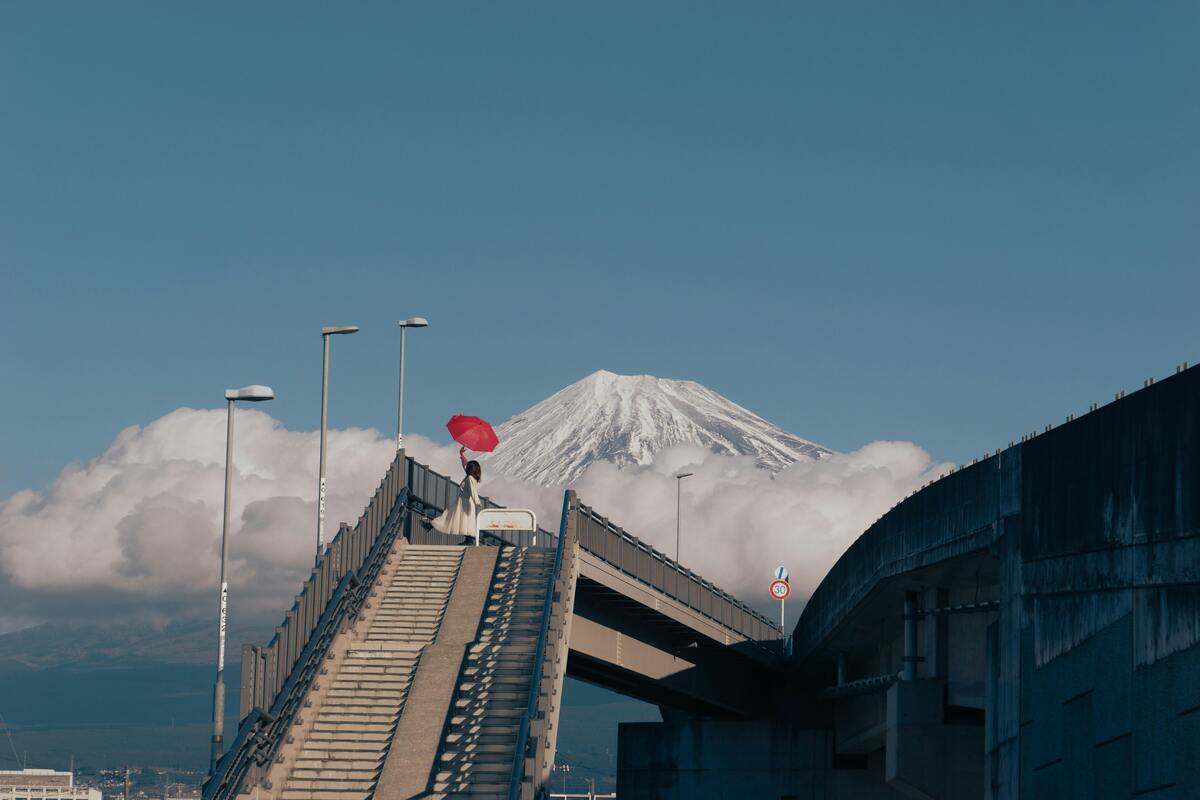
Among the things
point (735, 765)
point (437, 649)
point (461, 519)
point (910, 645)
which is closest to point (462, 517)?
point (461, 519)

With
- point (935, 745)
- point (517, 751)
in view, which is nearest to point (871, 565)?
point (935, 745)

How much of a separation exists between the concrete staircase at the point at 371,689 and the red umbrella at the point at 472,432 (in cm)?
498

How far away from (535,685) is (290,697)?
13.4ft

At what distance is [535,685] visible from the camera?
27.9 metres

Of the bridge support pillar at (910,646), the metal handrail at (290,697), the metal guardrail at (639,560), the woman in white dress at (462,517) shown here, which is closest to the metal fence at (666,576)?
the metal guardrail at (639,560)

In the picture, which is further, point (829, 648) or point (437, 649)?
point (829, 648)

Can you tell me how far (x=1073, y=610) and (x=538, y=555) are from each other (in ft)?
64.1

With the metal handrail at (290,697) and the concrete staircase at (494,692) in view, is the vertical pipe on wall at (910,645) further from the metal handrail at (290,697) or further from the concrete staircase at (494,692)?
the metal handrail at (290,697)

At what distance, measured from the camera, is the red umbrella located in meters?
42.1

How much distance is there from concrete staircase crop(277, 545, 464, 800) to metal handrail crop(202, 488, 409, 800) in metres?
0.34

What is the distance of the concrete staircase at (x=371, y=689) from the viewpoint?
26.3 m

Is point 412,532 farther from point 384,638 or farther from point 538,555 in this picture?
point 384,638

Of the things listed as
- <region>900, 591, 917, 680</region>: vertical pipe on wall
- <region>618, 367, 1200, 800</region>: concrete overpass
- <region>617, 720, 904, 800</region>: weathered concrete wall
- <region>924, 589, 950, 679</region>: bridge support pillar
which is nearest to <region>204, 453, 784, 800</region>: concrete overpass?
<region>617, 720, 904, 800</region>: weathered concrete wall

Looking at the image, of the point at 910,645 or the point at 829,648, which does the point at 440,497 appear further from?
the point at 910,645
